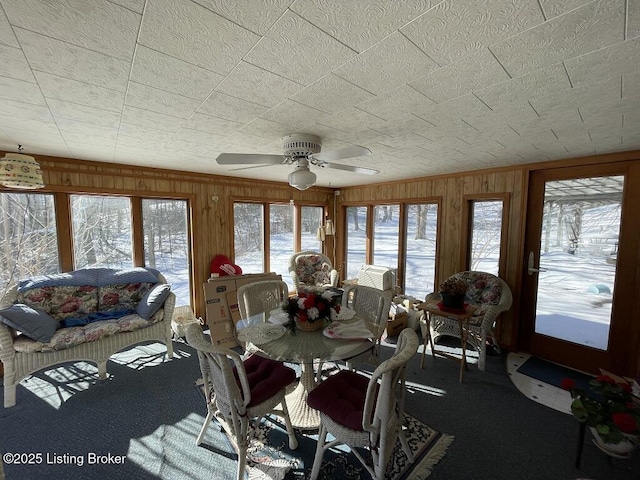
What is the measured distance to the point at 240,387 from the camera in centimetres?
179

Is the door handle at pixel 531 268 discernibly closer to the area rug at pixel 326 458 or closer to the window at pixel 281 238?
the area rug at pixel 326 458

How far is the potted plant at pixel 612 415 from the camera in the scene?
1592mm

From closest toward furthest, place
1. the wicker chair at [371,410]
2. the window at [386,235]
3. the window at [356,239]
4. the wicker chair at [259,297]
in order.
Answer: the wicker chair at [371,410]
the wicker chair at [259,297]
the window at [386,235]
the window at [356,239]

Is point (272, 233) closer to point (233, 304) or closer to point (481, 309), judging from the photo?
point (233, 304)

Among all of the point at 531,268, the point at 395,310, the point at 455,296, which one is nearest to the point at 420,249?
the point at 395,310

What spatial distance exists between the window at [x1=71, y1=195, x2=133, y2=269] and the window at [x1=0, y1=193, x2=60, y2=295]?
0.22 metres

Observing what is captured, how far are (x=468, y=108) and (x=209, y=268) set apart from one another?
403 cm

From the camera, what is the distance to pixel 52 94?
1.58 m

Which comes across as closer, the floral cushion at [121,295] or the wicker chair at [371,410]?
the wicker chair at [371,410]

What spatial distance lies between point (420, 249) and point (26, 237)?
5.34m

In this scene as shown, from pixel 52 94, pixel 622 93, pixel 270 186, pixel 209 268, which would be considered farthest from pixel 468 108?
pixel 209 268

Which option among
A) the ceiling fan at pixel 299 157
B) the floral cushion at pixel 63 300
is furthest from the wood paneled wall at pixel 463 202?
the floral cushion at pixel 63 300

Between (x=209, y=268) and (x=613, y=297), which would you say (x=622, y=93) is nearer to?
(x=613, y=297)

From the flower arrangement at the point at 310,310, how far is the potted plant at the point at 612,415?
5.52 ft
